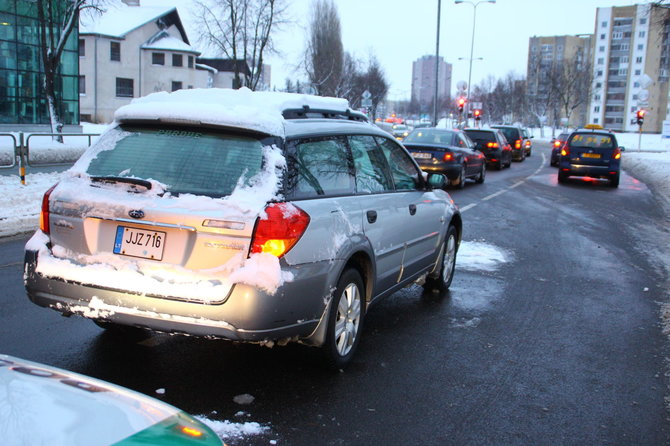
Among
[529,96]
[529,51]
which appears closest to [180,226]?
[529,96]

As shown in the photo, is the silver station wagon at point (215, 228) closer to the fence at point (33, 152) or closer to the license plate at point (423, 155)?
the fence at point (33, 152)

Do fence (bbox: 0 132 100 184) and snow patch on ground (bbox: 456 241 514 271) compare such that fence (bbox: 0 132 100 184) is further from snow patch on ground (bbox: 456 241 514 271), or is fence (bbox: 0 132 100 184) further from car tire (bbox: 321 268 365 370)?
car tire (bbox: 321 268 365 370)

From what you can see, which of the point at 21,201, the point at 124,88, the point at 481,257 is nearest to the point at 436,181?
the point at 481,257

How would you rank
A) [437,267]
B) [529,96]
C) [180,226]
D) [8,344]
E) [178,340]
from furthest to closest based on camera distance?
1. [529,96]
2. [437,267]
3. [178,340]
4. [8,344]
5. [180,226]

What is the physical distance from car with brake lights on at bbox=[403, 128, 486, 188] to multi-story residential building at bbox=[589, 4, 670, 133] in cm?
11695

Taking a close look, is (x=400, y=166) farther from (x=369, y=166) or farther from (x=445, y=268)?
(x=445, y=268)

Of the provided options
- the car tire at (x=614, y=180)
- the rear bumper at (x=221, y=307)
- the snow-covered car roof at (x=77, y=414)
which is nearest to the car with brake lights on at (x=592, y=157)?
the car tire at (x=614, y=180)

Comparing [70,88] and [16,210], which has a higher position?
[70,88]

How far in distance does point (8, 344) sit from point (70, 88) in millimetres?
37415

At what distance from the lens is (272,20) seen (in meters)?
42.7

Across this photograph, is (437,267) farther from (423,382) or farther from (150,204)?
(150,204)

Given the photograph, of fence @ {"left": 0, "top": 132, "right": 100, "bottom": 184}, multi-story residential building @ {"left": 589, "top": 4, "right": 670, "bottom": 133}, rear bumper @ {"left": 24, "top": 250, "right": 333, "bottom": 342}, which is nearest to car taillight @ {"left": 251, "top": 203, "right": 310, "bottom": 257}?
rear bumper @ {"left": 24, "top": 250, "right": 333, "bottom": 342}

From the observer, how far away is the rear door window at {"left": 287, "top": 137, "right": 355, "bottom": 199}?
4.14 metres

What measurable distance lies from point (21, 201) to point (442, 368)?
31.9 ft
